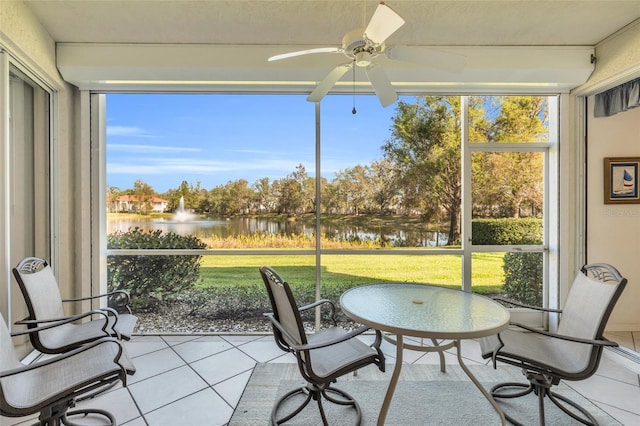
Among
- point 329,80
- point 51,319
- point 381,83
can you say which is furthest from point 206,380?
point 381,83

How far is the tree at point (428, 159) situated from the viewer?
315 cm

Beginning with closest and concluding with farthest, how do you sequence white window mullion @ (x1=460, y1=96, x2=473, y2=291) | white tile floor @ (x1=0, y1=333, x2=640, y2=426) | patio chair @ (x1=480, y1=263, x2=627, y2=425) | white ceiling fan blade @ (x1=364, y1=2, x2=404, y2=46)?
white ceiling fan blade @ (x1=364, y1=2, x2=404, y2=46) → patio chair @ (x1=480, y1=263, x2=627, y2=425) → white tile floor @ (x1=0, y1=333, x2=640, y2=426) → white window mullion @ (x1=460, y1=96, x2=473, y2=291)

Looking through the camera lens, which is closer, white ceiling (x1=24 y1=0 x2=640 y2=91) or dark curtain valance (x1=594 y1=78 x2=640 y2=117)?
white ceiling (x1=24 y1=0 x2=640 y2=91)

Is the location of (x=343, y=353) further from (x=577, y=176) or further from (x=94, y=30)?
(x=94, y=30)

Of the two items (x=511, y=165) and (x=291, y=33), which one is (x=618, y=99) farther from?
(x=291, y=33)

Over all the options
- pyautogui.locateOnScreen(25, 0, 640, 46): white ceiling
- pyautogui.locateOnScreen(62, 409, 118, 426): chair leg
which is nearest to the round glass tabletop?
pyautogui.locateOnScreen(62, 409, 118, 426): chair leg

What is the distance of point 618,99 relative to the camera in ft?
8.83

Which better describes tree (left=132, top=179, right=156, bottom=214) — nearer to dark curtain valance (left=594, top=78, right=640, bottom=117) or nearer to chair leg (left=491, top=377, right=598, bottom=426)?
chair leg (left=491, top=377, right=598, bottom=426)

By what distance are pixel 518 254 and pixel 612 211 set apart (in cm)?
99

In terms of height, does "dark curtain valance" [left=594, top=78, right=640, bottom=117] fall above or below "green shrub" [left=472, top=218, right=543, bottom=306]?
above

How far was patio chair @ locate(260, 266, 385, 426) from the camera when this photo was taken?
154 cm

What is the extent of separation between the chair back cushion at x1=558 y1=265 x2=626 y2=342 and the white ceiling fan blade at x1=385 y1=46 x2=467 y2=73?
1.58 metres

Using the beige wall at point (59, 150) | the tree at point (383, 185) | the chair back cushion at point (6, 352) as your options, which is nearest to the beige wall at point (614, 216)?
the tree at point (383, 185)

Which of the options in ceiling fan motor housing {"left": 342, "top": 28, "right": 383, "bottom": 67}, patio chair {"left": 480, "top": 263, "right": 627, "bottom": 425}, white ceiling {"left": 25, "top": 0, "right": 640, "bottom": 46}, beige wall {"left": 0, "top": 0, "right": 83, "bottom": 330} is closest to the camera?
ceiling fan motor housing {"left": 342, "top": 28, "right": 383, "bottom": 67}
